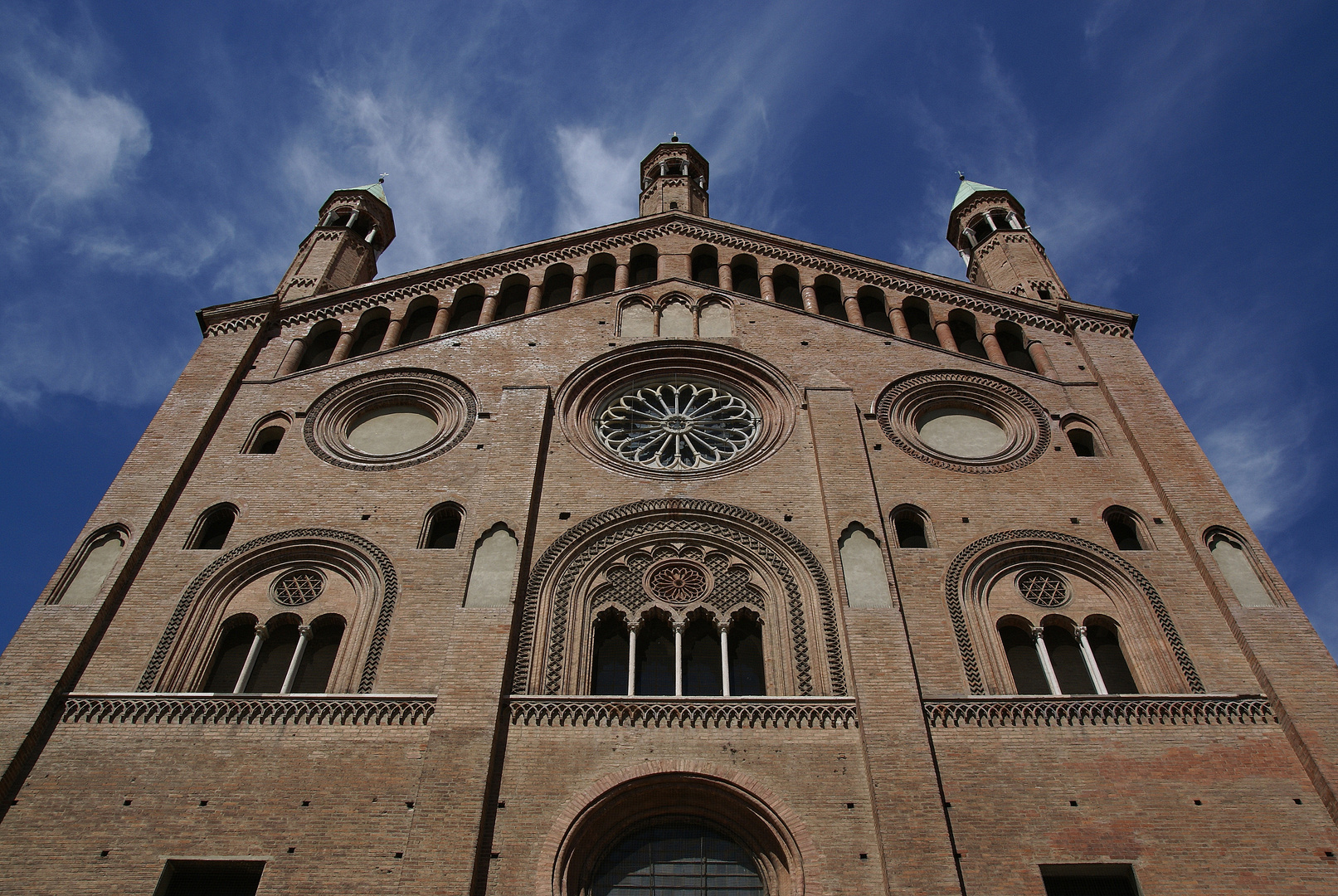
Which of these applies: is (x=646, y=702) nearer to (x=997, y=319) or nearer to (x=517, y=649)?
(x=517, y=649)

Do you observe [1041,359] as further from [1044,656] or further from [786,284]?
[1044,656]

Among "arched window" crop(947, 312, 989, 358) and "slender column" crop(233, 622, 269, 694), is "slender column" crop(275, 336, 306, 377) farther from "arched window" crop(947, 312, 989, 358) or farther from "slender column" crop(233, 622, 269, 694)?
"arched window" crop(947, 312, 989, 358)

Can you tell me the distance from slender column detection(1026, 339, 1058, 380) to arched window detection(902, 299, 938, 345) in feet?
6.41

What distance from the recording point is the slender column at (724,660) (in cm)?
1363

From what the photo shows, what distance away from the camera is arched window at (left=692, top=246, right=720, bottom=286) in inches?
927

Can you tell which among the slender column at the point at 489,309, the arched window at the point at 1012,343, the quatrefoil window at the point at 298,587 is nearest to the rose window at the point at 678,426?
the slender column at the point at 489,309

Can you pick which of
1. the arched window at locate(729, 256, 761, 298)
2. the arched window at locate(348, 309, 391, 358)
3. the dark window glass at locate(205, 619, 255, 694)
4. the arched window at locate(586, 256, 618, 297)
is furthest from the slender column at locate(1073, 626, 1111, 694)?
the arched window at locate(348, 309, 391, 358)

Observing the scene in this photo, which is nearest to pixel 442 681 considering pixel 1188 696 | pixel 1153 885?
pixel 1153 885

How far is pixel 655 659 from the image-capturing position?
14.5 meters

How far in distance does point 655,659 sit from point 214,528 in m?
7.41

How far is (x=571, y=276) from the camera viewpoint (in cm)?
2298

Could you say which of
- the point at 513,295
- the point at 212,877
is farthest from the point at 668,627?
the point at 513,295

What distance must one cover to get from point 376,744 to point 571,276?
12.6 metres

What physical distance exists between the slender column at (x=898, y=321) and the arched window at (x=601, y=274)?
5878 mm
